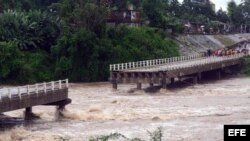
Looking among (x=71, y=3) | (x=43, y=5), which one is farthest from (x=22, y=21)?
(x=43, y=5)

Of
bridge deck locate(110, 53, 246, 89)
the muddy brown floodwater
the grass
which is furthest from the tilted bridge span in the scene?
the grass

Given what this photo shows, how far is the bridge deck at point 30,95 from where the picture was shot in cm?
3247

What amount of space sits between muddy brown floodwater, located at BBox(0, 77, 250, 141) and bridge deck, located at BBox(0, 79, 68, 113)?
128cm

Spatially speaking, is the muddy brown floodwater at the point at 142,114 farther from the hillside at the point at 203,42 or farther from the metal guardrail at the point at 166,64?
the hillside at the point at 203,42

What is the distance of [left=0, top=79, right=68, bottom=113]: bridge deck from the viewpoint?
3247 cm

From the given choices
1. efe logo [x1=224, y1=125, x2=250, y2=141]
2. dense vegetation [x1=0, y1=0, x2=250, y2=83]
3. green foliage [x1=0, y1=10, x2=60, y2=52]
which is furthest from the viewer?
green foliage [x1=0, y1=10, x2=60, y2=52]

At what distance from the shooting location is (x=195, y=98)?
49.9 m

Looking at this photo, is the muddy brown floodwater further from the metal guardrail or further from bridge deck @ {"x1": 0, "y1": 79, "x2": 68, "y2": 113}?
the metal guardrail

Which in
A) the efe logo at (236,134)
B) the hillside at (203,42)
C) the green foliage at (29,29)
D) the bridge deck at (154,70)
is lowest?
the bridge deck at (154,70)

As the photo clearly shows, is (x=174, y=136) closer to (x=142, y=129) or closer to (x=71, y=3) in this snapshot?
(x=142, y=129)

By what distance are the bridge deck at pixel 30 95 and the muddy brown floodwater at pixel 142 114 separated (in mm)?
1276

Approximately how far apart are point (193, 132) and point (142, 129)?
9.59ft

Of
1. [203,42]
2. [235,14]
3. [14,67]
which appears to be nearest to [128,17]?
[203,42]

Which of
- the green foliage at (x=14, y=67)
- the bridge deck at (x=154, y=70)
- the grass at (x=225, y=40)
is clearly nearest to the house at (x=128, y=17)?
the bridge deck at (x=154, y=70)
